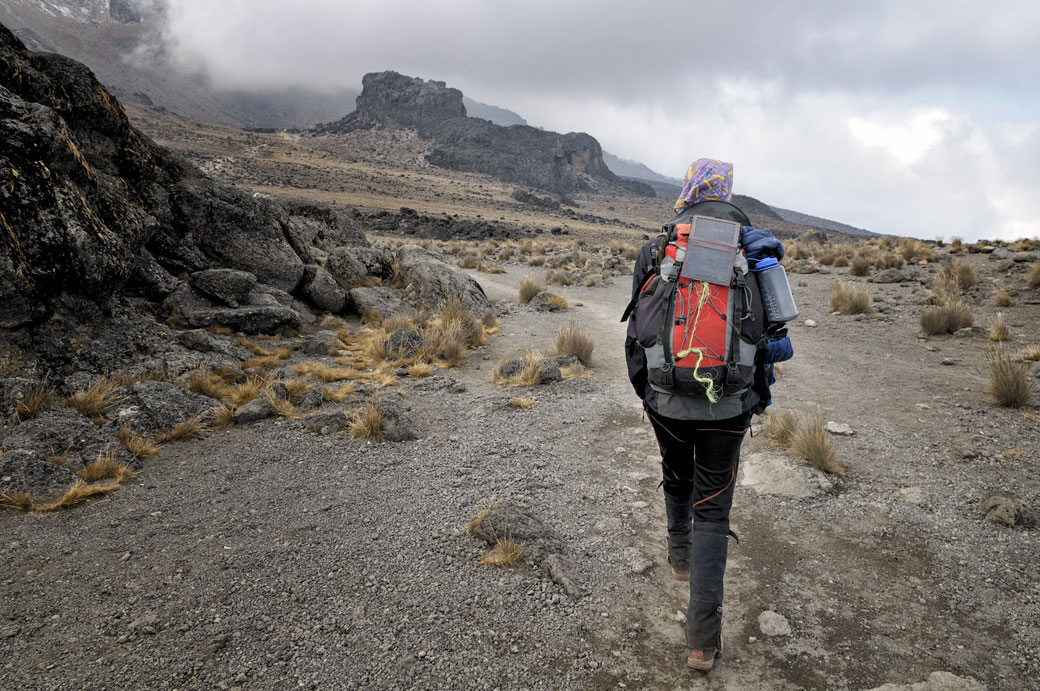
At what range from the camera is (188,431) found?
5105 millimetres

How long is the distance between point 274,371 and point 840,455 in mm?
6206

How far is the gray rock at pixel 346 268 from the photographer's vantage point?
11.8 meters

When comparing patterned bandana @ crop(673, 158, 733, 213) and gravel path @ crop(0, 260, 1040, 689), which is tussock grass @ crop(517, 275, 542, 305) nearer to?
gravel path @ crop(0, 260, 1040, 689)

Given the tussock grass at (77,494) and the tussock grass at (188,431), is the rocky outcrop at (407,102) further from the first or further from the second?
the tussock grass at (77,494)

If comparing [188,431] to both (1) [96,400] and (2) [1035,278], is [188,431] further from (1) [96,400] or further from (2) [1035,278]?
(2) [1035,278]

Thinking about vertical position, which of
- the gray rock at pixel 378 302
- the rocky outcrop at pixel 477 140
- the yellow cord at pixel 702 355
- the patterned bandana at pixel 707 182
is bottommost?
the gray rock at pixel 378 302

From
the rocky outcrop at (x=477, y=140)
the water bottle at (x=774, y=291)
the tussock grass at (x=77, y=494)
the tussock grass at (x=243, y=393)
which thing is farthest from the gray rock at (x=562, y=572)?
the rocky outcrop at (x=477, y=140)

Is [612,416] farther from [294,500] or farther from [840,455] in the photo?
[294,500]

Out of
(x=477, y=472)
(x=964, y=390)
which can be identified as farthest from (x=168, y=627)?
(x=964, y=390)

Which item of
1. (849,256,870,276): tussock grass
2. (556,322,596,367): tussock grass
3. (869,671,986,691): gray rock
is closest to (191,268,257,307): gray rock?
(556,322,596,367): tussock grass

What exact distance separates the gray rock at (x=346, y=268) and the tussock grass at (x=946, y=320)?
10.7 m

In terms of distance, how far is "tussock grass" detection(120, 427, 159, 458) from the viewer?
4.61 meters

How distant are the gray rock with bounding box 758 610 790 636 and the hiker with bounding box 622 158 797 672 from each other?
0.30m

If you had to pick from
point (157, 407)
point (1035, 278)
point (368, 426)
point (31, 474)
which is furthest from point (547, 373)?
point (1035, 278)
